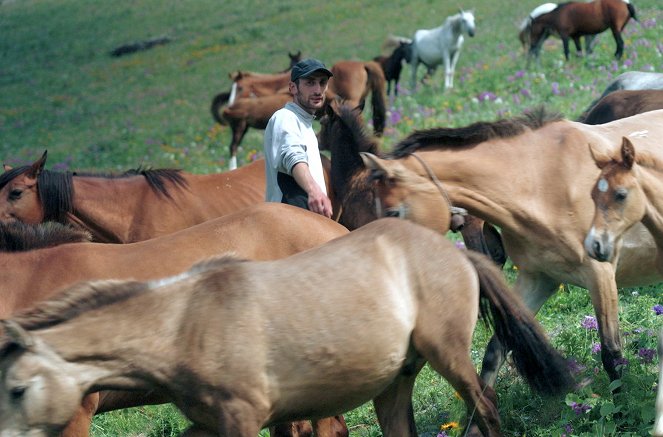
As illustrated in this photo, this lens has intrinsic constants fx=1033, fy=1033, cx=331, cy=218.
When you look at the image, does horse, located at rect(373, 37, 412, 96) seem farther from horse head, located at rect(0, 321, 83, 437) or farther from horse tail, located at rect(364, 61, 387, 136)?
horse head, located at rect(0, 321, 83, 437)

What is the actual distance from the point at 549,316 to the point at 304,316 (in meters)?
3.86

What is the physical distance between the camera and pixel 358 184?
6.83 metres

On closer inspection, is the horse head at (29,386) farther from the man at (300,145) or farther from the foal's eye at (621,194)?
the foal's eye at (621,194)

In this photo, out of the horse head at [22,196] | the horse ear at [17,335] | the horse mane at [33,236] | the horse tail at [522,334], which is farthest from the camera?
the horse head at [22,196]

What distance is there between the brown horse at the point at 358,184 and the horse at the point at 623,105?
3.19m

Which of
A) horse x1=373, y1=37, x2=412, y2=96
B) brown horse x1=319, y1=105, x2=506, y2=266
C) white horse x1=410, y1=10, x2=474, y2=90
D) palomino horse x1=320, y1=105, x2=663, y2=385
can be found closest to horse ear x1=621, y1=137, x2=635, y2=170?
palomino horse x1=320, y1=105, x2=663, y2=385

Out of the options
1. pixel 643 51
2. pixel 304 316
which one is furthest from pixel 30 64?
pixel 304 316

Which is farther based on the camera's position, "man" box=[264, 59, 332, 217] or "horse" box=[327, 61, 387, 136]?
"horse" box=[327, 61, 387, 136]

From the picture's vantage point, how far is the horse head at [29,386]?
4.47m

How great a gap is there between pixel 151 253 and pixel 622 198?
285 centimetres

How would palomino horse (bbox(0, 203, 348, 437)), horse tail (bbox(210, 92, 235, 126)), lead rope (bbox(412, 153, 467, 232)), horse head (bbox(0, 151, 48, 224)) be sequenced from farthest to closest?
horse tail (bbox(210, 92, 235, 126)) → horse head (bbox(0, 151, 48, 224)) → lead rope (bbox(412, 153, 467, 232)) → palomino horse (bbox(0, 203, 348, 437))

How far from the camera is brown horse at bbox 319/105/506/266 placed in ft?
21.5

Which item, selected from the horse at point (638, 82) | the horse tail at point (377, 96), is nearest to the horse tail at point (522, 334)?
the horse at point (638, 82)

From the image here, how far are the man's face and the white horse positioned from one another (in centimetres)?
1882
